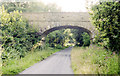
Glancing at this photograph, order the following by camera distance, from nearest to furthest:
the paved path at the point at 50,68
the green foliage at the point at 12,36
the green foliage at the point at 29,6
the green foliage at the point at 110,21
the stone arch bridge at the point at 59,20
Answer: the green foliage at the point at 110,21 < the paved path at the point at 50,68 < the green foliage at the point at 12,36 < the stone arch bridge at the point at 59,20 < the green foliage at the point at 29,6

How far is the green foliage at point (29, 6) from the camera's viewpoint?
1656cm

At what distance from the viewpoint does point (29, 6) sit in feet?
66.2

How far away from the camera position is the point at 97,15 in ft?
25.0

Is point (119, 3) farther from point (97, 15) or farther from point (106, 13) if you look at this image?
point (97, 15)

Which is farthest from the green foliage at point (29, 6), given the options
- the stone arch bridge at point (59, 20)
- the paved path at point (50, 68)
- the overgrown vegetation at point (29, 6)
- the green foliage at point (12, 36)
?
the paved path at point (50, 68)

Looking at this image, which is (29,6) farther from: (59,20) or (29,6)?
(59,20)

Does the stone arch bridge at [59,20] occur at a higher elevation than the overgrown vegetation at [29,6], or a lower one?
lower

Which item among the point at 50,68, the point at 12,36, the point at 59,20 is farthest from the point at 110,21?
the point at 59,20

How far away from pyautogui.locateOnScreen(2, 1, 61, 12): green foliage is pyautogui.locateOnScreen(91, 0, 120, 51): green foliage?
35.8 feet

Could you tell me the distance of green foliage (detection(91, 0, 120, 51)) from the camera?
6.70 meters

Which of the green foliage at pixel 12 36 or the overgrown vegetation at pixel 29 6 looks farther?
the overgrown vegetation at pixel 29 6

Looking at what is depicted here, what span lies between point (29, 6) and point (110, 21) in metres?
15.7

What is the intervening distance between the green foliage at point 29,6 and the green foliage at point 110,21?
10.9 meters

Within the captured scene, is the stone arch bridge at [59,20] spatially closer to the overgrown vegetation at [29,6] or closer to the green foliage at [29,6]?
the overgrown vegetation at [29,6]
